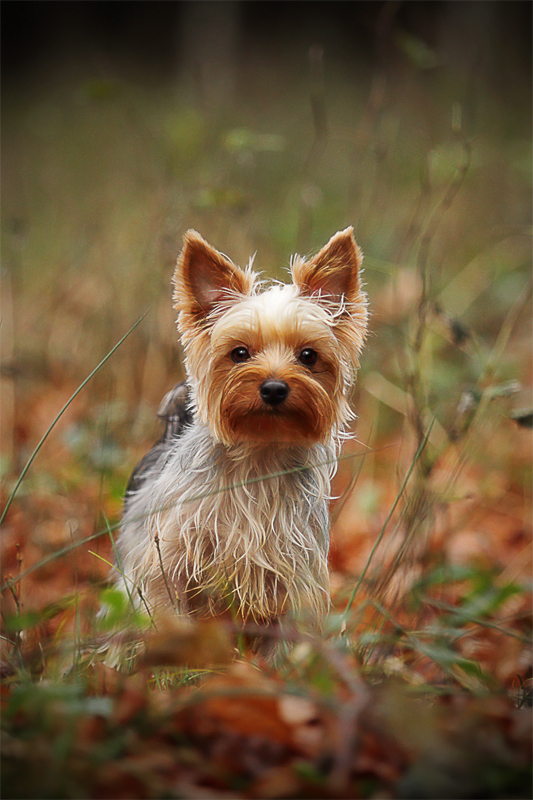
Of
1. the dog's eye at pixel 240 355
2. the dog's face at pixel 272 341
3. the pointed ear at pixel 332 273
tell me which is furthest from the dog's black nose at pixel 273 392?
the pointed ear at pixel 332 273

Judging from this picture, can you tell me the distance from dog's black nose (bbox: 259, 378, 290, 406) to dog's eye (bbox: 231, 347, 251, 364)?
18 centimetres

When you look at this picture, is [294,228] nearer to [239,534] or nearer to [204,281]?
[204,281]

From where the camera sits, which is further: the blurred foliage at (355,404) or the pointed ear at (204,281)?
the pointed ear at (204,281)

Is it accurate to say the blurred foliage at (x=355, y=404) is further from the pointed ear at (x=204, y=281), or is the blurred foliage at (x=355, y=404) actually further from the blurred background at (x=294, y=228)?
the pointed ear at (x=204, y=281)

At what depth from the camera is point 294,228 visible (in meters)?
5.48

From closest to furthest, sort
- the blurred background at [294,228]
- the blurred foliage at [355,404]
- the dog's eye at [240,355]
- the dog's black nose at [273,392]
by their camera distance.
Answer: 1. the blurred foliage at [355,404]
2. the dog's black nose at [273,392]
3. the dog's eye at [240,355]
4. the blurred background at [294,228]

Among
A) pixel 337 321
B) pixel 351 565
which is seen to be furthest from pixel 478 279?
pixel 337 321

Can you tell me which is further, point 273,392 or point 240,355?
point 240,355

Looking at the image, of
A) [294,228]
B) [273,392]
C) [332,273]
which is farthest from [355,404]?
[273,392]

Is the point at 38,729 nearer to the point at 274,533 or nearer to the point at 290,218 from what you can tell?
the point at 274,533

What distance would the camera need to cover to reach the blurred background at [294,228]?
3643 millimetres

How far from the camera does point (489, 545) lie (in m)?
4.19

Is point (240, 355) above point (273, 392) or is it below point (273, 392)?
above

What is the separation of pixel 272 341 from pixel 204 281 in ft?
1.37
